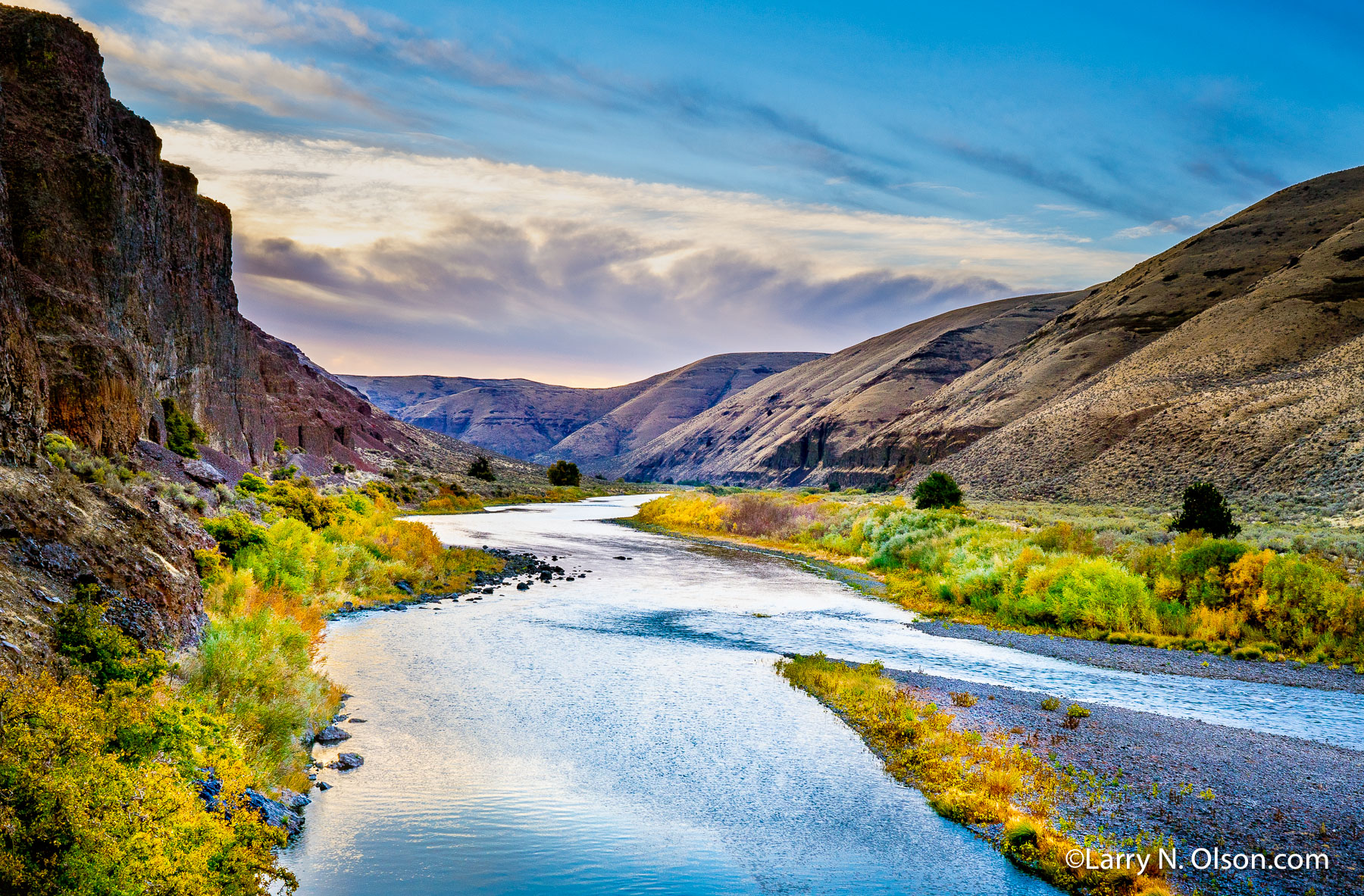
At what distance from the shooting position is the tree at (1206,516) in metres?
24.8

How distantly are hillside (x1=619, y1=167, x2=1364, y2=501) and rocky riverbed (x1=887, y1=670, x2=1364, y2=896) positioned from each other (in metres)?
34.4

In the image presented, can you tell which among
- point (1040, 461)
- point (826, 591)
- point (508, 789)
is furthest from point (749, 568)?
point (1040, 461)

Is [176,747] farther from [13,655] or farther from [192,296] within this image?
[192,296]

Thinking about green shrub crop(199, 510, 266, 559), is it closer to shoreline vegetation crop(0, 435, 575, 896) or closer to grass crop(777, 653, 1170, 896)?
shoreline vegetation crop(0, 435, 575, 896)

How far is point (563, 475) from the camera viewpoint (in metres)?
121

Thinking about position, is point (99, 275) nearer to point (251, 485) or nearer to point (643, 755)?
point (251, 485)

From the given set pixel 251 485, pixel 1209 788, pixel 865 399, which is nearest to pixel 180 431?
pixel 251 485

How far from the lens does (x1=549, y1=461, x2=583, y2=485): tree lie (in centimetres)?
11981

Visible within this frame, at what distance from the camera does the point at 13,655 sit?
6188 millimetres

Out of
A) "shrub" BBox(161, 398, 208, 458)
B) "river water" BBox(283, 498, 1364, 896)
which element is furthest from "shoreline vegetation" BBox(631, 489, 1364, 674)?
"shrub" BBox(161, 398, 208, 458)

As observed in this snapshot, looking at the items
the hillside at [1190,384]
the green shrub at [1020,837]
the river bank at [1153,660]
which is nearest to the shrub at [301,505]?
the river bank at [1153,660]

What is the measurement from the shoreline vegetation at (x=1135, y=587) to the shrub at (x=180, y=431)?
2616cm

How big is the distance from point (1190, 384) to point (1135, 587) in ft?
177

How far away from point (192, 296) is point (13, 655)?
129 ft
